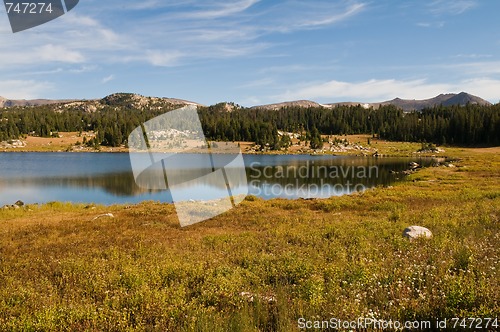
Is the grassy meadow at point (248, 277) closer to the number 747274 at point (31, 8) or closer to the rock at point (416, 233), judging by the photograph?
the rock at point (416, 233)

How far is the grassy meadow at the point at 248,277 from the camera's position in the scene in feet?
23.4

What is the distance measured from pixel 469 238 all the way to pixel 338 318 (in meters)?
9.07

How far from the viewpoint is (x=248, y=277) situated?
10336 mm

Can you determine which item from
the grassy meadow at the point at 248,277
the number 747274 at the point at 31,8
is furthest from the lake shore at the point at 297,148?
the number 747274 at the point at 31,8

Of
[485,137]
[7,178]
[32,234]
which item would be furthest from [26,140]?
[485,137]

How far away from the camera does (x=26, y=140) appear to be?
193875 millimetres

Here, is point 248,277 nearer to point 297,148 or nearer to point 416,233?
point 416,233

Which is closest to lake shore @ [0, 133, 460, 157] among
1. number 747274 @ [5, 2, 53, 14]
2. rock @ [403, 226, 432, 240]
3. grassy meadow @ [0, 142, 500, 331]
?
rock @ [403, 226, 432, 240]

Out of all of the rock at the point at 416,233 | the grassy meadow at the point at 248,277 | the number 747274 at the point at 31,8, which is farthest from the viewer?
the rock at the point at 416,233

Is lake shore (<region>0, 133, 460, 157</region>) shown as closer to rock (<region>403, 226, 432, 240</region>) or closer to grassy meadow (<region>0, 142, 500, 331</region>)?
rock (<region>403, 226, 432, 240</region>)

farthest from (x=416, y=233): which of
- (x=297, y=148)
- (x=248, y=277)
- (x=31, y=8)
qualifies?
(x=297, y=148)

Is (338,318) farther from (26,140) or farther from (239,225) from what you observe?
(26,140)

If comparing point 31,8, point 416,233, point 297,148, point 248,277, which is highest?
point 31,8

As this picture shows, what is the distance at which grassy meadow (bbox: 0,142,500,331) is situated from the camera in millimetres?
7133
